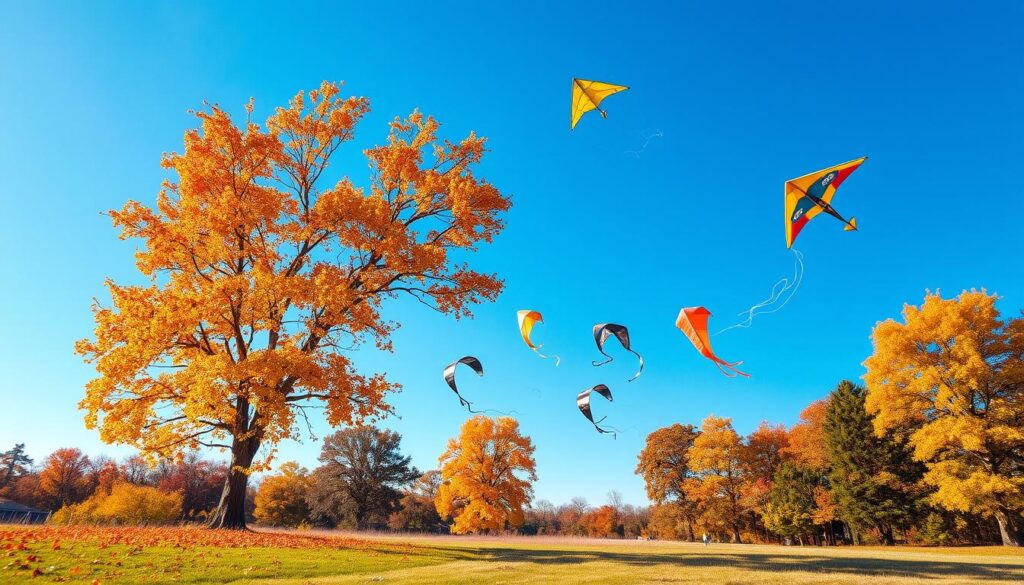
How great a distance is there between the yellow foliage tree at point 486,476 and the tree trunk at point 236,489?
22523 mm

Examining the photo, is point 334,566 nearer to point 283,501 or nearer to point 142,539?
point 142,539

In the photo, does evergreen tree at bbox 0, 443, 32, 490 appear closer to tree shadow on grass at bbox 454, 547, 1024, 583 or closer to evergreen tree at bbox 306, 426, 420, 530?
evergreen tree at bbox 306, 426, 420, 530

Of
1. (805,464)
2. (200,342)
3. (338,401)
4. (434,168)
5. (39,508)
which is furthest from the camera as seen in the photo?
(39,508)

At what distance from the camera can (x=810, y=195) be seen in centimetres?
976

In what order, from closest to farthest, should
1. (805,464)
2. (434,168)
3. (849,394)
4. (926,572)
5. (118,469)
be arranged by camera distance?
(926,572)
(434,168)
(849,394)
(805,464)
(118,469)

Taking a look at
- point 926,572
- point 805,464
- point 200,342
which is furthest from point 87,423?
point 805,464

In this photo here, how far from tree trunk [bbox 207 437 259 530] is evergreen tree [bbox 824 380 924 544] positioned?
38883mm

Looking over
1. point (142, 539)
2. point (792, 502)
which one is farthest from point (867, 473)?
point (142, 539)

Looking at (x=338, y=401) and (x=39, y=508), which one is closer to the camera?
(x=338, y=401)

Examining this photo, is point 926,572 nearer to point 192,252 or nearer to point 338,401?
point 338,401

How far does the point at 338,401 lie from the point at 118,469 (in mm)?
74646

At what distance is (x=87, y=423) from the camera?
44.3 feet

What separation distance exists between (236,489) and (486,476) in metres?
24.7

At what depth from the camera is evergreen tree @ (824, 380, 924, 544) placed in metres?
33.7
